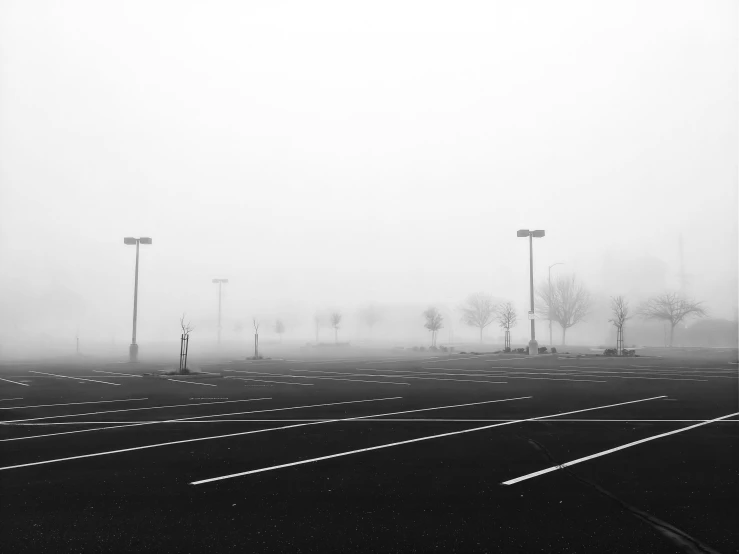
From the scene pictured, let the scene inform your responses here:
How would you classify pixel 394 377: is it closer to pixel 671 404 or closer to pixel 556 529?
pixel 671 404

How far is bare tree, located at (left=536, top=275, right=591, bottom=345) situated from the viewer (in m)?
70.9

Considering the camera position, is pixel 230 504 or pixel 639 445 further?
pixel 639 445

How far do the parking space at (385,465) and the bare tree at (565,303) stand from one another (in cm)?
5838

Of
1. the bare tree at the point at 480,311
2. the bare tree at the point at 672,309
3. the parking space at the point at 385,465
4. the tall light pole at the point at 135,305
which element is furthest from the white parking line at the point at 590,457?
the bare tree at the point at 480,311

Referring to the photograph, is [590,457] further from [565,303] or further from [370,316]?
[370,316]

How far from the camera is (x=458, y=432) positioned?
958cm

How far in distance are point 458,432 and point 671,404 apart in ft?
21.2

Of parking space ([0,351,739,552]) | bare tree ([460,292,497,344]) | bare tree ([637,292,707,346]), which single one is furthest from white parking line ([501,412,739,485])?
bare tree ([460,292,497,344])

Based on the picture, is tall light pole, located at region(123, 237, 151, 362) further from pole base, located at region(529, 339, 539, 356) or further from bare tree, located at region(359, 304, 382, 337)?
bare tree, located at region(359, 304, 382, 337)

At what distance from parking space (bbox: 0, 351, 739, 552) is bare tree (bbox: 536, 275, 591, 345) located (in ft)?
192

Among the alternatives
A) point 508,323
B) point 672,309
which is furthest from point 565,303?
point 508,323

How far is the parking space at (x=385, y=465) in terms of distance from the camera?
16.7 ft

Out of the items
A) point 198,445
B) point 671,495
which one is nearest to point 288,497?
point 198,445

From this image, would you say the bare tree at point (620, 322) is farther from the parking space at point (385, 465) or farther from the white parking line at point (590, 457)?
the white parking line at point (590, 457)
